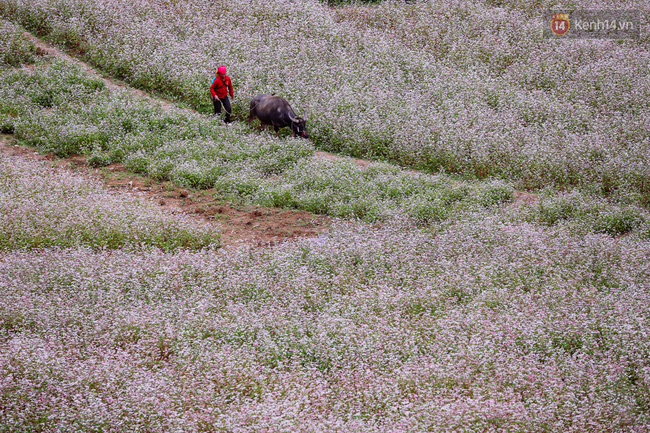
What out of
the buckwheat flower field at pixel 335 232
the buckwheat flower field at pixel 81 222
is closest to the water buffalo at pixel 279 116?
the buckwheat flower field at pixel 335 232

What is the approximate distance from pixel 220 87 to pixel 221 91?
0.43 feet

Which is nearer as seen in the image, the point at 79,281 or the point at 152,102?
the point at 79,281

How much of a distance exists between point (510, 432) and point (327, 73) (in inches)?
607

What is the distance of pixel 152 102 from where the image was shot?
61.2ft

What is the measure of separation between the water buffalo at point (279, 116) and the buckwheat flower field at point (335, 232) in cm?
45

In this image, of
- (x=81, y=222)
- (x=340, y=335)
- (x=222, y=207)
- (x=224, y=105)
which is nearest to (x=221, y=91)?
(x=224, y=105)

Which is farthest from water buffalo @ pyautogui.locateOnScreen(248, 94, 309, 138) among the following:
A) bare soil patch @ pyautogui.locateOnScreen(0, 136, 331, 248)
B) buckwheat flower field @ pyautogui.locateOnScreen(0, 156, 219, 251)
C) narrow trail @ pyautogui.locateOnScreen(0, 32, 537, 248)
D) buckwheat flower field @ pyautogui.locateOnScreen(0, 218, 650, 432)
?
buckwheat flower field @ pyautogui.locateOnScreen(0, 218, 650, 432)

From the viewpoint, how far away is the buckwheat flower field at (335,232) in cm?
651

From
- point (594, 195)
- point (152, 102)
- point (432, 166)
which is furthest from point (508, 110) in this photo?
point (152, 102)

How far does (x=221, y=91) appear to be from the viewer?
17.3m

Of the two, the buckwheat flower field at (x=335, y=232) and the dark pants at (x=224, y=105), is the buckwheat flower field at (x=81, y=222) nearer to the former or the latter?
the buckwheat flower field at (x=335, y=232)

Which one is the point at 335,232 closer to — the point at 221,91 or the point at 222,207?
the point at 222,207

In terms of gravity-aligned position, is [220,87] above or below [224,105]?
above

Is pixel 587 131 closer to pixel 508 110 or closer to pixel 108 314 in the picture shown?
pixel 508 110
